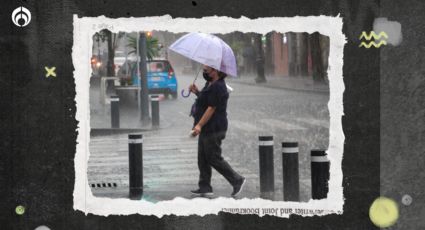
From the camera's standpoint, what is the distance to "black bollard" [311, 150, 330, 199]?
489 cm

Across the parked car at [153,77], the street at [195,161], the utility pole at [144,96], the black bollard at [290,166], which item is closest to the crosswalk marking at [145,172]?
the street at [195,161]

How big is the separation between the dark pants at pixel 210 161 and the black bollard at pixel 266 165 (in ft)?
0.75

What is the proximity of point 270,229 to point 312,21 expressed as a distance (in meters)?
1.39

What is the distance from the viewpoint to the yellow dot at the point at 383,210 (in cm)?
480

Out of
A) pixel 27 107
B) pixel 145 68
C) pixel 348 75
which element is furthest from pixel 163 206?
pixel 145 68

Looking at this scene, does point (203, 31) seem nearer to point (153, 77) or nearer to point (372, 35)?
point (372, 35)

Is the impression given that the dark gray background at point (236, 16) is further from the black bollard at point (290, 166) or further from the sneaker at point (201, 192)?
the black bollard at point (290, 166)

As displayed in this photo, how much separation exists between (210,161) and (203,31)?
3.61ft

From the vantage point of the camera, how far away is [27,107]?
4.75 metres

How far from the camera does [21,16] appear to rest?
4676 millimetres

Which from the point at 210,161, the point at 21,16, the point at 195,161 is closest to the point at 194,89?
the point at 195,161

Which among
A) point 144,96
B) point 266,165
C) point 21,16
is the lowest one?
point 266,165

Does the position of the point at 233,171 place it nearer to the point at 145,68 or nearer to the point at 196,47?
the point at 196,47

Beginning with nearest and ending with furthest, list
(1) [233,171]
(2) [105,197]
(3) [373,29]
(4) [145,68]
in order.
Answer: (3) [373,29], (2) [105,197], (1) [233,171], (4) [145,68]
